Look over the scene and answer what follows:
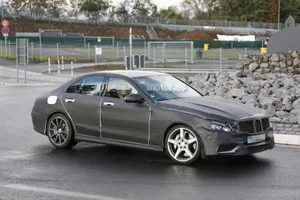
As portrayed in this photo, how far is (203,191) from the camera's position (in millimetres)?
7164

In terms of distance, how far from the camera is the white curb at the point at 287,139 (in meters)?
10.9

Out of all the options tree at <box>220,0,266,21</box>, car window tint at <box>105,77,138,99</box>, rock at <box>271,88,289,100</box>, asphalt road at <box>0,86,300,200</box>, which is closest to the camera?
asphalt road at <box>0,86,300,200</box>

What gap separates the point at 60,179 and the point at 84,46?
59827mm

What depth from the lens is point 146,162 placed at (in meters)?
9.11

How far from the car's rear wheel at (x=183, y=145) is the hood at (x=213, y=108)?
32cm

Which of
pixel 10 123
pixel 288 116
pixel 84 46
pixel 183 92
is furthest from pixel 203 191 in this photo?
pixel 84 46

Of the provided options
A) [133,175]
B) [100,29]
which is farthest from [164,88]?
[100,29]

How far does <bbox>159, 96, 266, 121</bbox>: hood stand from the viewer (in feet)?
27.9

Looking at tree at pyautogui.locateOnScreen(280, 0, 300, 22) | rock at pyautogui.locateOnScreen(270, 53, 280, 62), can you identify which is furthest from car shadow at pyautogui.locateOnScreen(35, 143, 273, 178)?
tree at pyautogui.locateOnScreen(280, 0, 300, 22)

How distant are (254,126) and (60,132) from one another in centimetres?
359

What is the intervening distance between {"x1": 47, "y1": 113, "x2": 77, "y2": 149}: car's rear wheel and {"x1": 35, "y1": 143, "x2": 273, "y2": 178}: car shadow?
0.42ft

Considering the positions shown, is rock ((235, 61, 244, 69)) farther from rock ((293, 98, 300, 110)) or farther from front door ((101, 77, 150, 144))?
front door ((101, 77, 150, 144))

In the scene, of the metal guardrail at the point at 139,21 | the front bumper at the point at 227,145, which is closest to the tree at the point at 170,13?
the metal guardrail at the point at 139,21

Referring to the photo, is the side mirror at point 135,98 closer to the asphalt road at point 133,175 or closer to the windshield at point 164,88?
the windshield at point 164,88
